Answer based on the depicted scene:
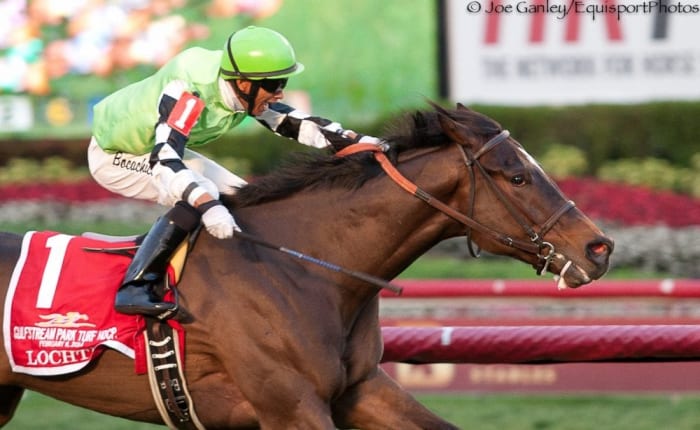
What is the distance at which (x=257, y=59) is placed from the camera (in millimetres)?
3785

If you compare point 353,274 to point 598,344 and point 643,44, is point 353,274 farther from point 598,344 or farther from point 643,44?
point 643,44

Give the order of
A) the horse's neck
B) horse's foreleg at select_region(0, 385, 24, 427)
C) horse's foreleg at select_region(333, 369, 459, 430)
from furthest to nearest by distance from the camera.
Answer: horse's foreleg at select_region(0, 385, 24, 427), horse's foreleg at select_region(333, 369, 459, 430), the horse's neck

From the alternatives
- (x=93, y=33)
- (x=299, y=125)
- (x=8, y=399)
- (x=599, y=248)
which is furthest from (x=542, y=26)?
(x=8, y=399)

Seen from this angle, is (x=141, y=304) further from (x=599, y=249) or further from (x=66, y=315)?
(x=599, y=249)

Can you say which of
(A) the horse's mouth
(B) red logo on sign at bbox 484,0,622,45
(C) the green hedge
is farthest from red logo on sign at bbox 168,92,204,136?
(B) red logo on sign at bbox 484,0,622,45

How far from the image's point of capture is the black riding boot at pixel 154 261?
3.70m

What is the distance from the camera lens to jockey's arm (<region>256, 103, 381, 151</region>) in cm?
421

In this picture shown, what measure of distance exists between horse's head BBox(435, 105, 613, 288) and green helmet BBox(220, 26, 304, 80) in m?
0.51

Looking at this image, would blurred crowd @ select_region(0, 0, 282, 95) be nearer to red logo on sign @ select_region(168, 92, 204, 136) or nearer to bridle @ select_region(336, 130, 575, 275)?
red logo on sign @ select_region(168, 92, 204, 136)

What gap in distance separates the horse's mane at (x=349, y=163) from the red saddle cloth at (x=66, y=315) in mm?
495

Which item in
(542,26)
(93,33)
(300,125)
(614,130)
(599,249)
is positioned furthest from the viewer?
(93,33)

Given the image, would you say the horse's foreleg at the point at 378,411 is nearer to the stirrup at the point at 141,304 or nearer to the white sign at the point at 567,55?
the stirrup at the point at 141,304

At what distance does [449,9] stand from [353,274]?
8.66 meters

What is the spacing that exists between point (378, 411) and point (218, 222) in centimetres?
85
